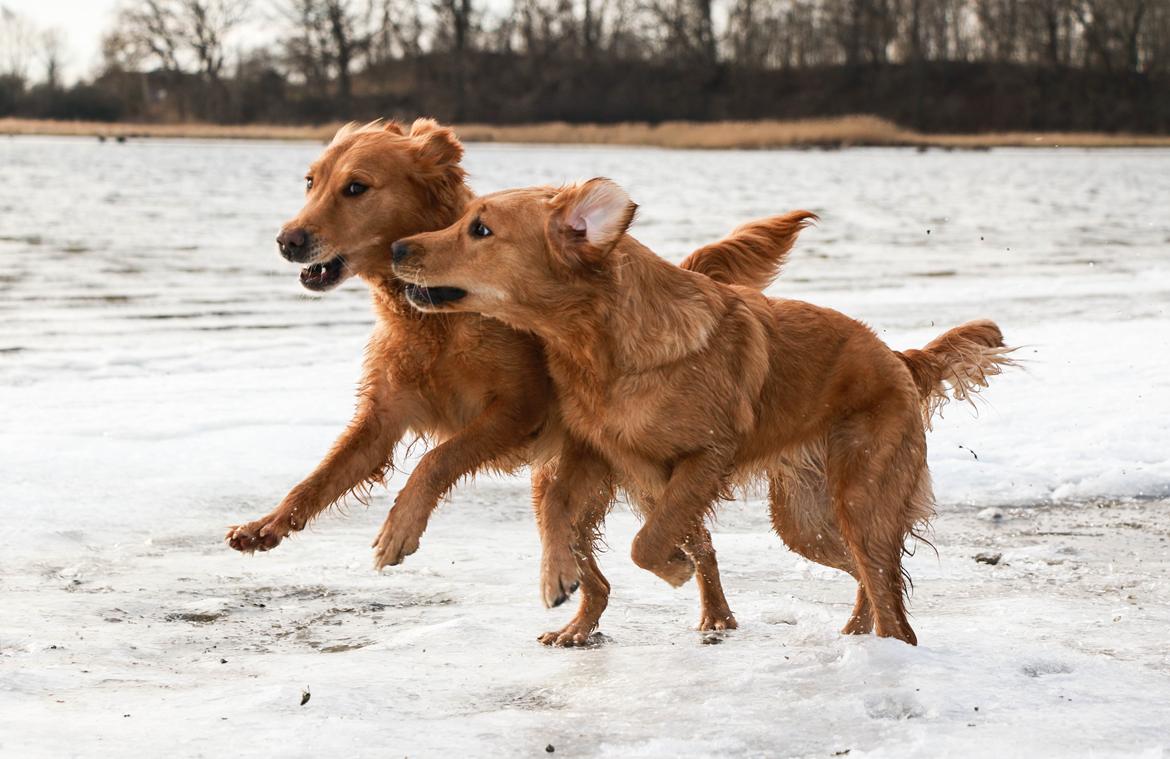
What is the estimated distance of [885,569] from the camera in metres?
4.74

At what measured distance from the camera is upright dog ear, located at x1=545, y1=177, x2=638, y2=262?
4.48 m

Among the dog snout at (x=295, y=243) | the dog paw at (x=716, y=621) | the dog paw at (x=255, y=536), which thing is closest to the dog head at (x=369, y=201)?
the dog snout at (x=295, y=243)

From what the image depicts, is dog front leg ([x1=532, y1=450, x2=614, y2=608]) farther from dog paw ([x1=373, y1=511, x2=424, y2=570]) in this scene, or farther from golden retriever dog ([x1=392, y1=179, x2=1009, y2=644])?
dog paw ([x1=373, y1=511, x2=424, y2=570])

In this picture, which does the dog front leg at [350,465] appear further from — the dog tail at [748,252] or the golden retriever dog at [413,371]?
the dog tail at [748,252]

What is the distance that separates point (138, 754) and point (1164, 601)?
11.9ft

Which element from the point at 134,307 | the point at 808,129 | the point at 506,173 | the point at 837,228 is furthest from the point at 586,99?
the point at 134,307

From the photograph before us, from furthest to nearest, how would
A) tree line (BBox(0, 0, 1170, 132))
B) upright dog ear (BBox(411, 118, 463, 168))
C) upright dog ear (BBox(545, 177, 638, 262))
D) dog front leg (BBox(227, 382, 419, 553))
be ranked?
tree line (BBox(0, 0, 1170, 132)), upright dog ear (BBox(411, 118, 463, 168)), dog front leg (BBox(227, 382, 419, 553)), upright dog ear (BBox(545, 177, 638, 262))

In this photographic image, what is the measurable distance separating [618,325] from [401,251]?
0.75 m

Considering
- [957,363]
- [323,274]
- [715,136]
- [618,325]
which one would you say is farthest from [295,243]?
[715,136]

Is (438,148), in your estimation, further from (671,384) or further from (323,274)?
(671,384)

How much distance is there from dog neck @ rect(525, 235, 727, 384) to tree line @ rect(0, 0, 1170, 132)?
6009cm

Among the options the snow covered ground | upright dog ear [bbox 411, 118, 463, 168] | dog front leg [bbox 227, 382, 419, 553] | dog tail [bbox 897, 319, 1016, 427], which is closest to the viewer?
the snow covered ground

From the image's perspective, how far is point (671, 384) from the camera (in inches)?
180

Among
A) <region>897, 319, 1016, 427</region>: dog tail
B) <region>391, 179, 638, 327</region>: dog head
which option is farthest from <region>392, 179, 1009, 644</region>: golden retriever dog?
<region>897, 319, 1016, 427</region>: dog tail
